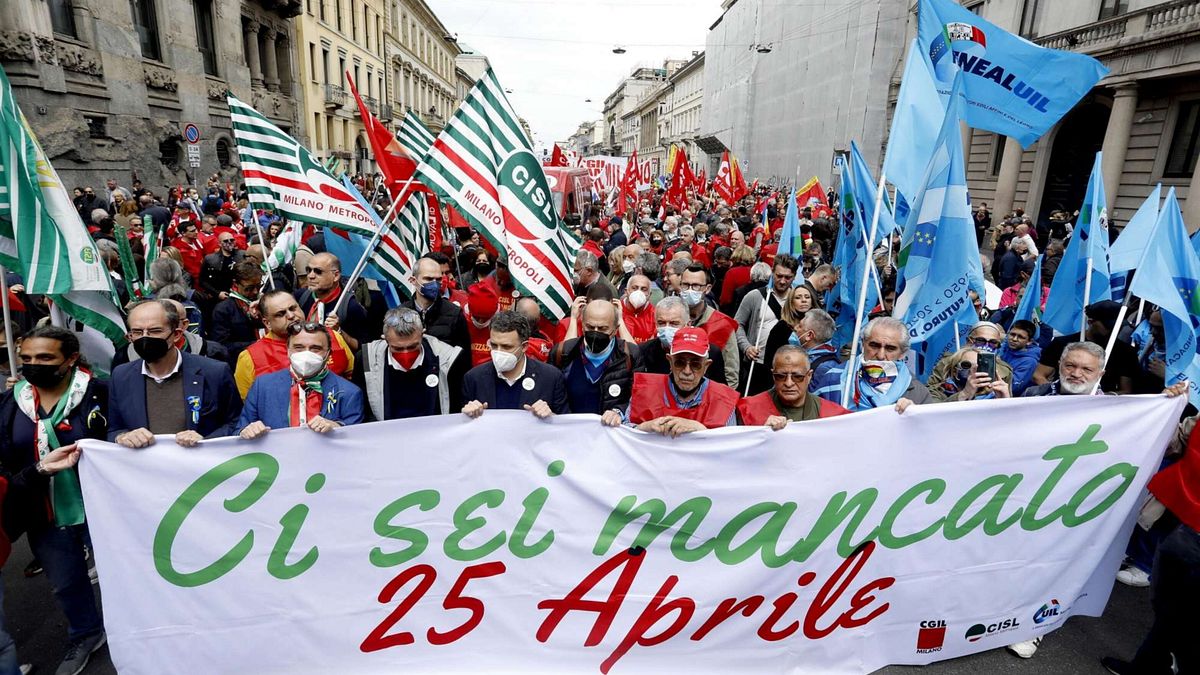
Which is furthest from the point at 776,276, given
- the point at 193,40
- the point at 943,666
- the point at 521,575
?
the point at 193,40

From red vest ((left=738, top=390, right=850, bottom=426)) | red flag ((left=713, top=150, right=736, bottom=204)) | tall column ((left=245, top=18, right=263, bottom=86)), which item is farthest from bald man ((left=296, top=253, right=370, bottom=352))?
tall column ((left=245, top=18, right=263, bottom=86))

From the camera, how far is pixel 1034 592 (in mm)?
3182

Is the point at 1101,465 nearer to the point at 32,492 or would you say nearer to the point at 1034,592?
the point at 1034,592

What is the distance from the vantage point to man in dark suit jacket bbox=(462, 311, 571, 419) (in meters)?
3.44

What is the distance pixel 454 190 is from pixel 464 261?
4.25m

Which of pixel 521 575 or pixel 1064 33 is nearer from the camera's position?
pixel 521 575

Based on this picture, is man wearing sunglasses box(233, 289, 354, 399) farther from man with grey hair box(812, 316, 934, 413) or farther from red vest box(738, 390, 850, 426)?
man with grey hair box(812, 316, 934, 413)

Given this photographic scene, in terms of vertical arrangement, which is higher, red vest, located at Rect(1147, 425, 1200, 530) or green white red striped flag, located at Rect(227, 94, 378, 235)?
green white red striped flag, located at Rect(227, 94, 378, 235)

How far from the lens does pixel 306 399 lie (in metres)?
3.24

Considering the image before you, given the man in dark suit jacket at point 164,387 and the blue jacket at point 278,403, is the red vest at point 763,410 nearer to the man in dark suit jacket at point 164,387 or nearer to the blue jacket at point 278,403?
the blue jacket at point 278,403

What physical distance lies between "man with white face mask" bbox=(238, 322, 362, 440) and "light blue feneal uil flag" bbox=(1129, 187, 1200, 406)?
4.67 metres

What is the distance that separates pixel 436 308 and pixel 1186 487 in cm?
441

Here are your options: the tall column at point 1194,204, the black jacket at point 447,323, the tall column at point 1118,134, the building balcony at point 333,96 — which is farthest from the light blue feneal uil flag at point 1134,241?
the building balcony at point 333,96

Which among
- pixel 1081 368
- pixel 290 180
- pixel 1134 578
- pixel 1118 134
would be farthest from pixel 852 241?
pixel 1118 134
